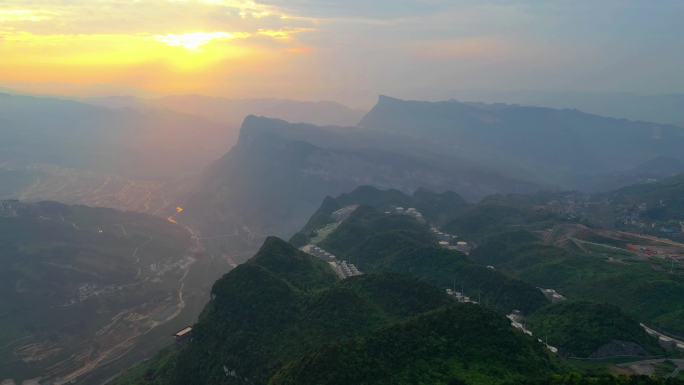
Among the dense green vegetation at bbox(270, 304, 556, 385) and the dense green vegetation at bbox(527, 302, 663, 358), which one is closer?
the dense green vegetation at bbox(270, 304, 556, 385)

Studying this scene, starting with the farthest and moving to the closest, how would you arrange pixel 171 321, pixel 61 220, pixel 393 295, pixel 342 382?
pixel 61 220
pixel 171 321
pixel 393 295
pixel 342 382

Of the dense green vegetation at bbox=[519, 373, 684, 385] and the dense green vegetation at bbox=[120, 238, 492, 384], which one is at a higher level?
the dense green vegetation at bbox=[519, 373, 684, 385]

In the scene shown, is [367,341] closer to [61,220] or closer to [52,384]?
[52,384]

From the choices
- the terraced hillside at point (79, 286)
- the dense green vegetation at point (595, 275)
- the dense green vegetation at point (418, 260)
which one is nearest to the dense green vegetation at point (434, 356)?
the dense green vegetation at point (418, 260)

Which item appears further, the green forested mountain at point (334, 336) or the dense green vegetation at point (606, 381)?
the green forested mountain at point (334, 336)

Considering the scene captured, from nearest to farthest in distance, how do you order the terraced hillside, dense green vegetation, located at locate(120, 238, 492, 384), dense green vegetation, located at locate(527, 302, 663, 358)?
dense green vegetation, located at locate(527, 302, 663, 358) → dense green vegetation, located at locate(120, 238, 492, 384) → the terraced hillside

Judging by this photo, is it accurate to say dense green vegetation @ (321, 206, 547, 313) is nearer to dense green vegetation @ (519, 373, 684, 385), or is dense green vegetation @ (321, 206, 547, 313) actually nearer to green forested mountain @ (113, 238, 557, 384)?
green forested mountain @ (113, 238, 557, 384)

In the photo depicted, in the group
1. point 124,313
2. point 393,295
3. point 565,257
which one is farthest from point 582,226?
point 124,313

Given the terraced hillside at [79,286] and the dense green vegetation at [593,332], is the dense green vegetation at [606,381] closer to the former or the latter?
the dense green vegetation at [593,332]

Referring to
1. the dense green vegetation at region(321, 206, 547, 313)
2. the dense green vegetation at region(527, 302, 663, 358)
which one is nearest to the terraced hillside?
the dense green vegetation at region(321, 206, 547, 313)
